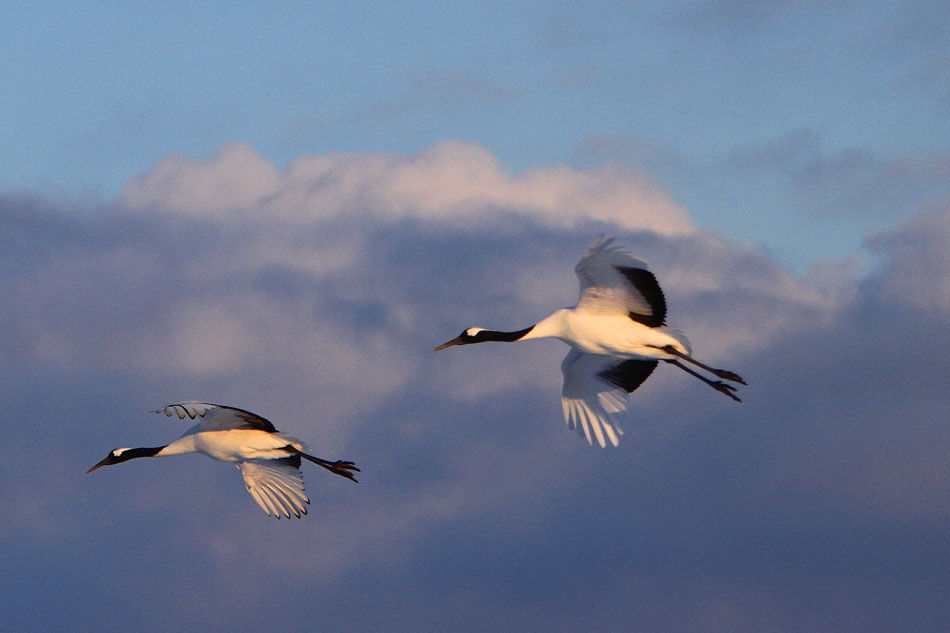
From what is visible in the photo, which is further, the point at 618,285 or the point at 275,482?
the point at 275,482

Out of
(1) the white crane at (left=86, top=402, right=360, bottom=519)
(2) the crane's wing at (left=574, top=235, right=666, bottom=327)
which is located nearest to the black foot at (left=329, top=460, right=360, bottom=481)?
(1) the white crane at (left=86, top=402, right=360, bottom=519)

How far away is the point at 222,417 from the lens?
25328 mm

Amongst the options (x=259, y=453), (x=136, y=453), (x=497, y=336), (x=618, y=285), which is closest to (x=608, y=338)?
(x=618, y=285)

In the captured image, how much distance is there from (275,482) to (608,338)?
24.7 ft

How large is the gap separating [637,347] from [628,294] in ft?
3.78

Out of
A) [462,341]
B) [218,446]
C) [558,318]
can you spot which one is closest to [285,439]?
[218,446]

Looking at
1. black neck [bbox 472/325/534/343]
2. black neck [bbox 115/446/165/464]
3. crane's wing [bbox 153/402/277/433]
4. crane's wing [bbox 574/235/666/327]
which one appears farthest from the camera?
black neck [bbox 115/446/165/464]

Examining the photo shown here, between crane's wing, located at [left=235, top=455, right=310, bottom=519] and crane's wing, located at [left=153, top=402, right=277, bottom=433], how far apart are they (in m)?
1.08

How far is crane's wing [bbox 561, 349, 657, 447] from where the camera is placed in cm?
2509

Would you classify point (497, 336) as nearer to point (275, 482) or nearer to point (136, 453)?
point (275, 482)

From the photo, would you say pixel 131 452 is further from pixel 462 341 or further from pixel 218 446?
pixel 462 341

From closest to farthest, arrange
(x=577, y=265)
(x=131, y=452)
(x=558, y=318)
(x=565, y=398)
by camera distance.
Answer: (x=577, y=265)
(x=558, y=318)
(x=565, y=398)
(x=131, y=452)

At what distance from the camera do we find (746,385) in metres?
23.4

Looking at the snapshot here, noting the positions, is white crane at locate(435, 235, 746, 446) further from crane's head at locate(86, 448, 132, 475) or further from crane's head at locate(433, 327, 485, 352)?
crane's head at locate(86, 448, 132, 475)
